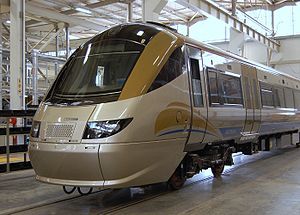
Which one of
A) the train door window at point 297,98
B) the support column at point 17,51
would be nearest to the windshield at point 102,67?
the support column at point 17,51

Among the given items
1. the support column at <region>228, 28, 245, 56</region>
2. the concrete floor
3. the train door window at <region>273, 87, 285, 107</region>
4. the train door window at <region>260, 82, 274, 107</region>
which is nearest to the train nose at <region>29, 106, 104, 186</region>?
the concrete floor

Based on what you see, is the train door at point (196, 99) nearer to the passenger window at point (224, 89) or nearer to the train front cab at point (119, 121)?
the train front cab at point (119, 121)

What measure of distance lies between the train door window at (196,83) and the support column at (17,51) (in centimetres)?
550

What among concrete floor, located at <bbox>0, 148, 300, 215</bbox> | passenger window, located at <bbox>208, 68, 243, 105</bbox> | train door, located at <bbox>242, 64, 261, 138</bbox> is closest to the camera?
concrete floor, located at <bbox>0, 148, 300, 215</bbox>

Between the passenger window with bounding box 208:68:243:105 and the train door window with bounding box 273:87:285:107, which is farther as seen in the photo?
the train door window with bounding box 273:87:285:107

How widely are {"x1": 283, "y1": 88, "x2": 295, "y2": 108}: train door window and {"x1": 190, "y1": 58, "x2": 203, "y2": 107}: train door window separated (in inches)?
264

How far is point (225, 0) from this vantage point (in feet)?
72.0

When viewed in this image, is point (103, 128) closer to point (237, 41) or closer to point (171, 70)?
point (171, 70)

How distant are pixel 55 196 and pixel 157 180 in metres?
1.87

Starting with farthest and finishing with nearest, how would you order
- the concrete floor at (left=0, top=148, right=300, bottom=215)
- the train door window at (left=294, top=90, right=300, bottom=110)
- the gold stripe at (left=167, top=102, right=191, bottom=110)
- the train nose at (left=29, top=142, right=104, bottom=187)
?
the train door window at (left=294, top=90, right=300, bottom=110) → the gold stripe at (left=167, top=102, right=191, bottom=110) → the concrete floor at (left=0, top=148, right=300, bottom=215) → the train nose at (left=29, top=142, right=104, bottom=187)

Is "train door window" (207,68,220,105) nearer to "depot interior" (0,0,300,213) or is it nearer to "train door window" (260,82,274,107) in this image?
"train door window" (260,82,274,107)

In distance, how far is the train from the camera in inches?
213

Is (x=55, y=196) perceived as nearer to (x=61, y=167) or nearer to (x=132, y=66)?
(x=61, y=167)

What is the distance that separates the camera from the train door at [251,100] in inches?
359
